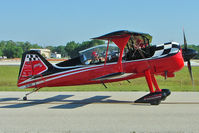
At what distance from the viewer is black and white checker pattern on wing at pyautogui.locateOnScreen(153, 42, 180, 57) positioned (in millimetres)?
9516

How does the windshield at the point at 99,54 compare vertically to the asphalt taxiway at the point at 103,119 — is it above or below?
above

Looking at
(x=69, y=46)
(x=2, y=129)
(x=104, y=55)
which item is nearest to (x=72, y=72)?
(x=104, y=55)

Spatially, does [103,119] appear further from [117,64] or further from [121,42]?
[121,42]

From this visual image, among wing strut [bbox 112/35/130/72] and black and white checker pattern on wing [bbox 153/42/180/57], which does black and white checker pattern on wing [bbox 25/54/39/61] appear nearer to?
wing strut [bbox 112/35/130/72]

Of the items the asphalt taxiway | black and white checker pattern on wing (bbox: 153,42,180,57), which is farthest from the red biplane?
the asphalt taxiway

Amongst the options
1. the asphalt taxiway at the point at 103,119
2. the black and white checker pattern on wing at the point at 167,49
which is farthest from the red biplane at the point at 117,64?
the asphalt taxiway at the point at 103,119

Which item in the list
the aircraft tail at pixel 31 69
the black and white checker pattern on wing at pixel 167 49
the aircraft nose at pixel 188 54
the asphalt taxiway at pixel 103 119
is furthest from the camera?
the aircraft tail at pixel 31 69

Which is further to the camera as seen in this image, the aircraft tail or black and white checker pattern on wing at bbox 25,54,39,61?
black and white checker pattern on wing at bbox 25,54,39,61

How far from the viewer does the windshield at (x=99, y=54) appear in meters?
10.3

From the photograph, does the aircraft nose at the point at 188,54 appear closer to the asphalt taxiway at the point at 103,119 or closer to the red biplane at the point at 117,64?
the red biplane at the point at 117,64

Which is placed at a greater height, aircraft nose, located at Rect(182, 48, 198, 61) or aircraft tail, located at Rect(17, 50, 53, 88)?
aircraft nose, located at Rect(182, 48, 198, 61)

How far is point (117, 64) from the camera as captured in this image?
10039mm

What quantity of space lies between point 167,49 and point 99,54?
9.26ft

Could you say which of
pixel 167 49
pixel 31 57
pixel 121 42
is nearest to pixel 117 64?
pixel 121 42
